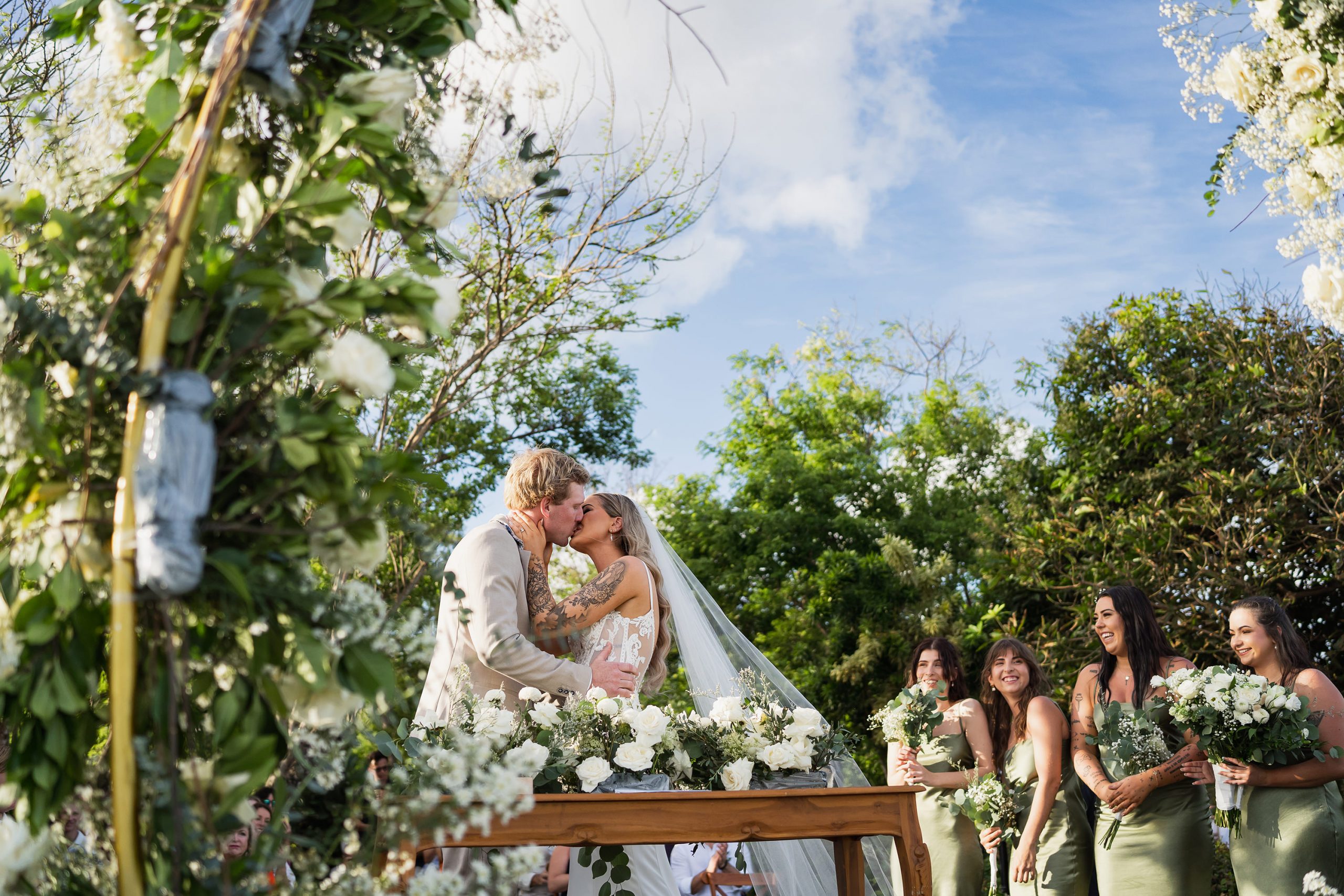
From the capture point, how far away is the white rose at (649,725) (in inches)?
141

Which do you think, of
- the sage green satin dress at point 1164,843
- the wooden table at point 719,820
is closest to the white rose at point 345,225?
the wooden table at point 719,820

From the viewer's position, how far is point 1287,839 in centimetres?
456

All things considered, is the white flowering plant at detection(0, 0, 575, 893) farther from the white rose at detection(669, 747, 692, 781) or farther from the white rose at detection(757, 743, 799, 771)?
the white rose at detection(757, 743, 799, 771)

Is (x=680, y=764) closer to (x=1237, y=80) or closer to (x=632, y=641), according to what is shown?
(x=632, y=641)

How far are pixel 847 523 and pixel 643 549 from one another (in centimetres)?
1061

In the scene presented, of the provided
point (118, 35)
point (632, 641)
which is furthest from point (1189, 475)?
point (118, 35)

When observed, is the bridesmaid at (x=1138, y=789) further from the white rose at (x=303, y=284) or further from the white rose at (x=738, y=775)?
the white rose at (x=303, y=284)

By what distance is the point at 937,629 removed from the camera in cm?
1247

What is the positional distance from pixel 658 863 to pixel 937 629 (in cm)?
900

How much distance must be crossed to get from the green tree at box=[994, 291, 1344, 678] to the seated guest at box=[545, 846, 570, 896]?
18.4 feet

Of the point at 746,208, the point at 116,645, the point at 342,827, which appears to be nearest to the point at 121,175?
the point at 116,645

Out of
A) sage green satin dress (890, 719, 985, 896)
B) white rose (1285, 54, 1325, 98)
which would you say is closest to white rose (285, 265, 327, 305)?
white rose (1285, 54, 1325, 98)

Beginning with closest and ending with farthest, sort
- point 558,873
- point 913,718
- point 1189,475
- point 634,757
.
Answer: point 634,757
point 913,718
point 558,873
point 1189,475

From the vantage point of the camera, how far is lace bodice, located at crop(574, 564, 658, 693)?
462 centimetres
